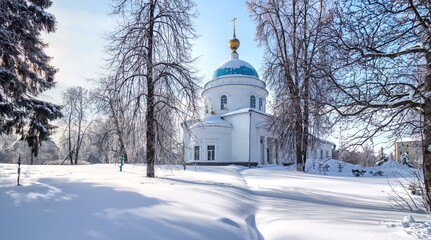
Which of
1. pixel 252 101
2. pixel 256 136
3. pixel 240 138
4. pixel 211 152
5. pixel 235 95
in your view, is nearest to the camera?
pixel 256 136

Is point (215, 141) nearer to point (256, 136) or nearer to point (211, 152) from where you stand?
point (211, 152)

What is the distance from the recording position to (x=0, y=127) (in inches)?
404

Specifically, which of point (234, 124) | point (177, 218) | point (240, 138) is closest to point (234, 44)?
point (234, 124)

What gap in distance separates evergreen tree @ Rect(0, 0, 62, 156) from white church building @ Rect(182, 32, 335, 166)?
1524 centimetres

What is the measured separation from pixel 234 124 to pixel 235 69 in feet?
22.4

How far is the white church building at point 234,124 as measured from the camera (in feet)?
95.0

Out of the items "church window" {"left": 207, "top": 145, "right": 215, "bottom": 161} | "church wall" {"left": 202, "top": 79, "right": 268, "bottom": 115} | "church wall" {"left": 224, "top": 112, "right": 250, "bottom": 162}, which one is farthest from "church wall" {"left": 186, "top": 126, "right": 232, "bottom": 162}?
"church wall" {"left": 202, "top": 79, "right": 268, "bottom": 115}

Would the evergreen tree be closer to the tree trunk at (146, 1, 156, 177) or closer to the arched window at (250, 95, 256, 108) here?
the tree trunk at (146, 1, 156, 177)

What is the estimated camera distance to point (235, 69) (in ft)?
108

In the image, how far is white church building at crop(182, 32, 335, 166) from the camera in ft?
95.0

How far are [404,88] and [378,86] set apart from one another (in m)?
0.69

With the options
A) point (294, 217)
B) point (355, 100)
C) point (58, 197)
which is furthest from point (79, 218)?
point (355, 100)

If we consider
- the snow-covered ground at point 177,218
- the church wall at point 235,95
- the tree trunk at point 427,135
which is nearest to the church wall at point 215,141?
the church wall at point 235,95

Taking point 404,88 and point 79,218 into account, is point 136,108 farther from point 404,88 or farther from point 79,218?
point 404,88
